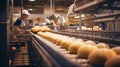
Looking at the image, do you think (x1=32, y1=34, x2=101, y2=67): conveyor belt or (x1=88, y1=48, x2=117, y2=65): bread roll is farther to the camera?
(x1=88, y1=48, x2=117, y2=65): bread roll

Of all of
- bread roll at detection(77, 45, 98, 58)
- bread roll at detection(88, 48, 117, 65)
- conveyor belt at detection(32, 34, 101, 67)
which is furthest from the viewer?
bread roll at detection(77, 45, 98, 58)

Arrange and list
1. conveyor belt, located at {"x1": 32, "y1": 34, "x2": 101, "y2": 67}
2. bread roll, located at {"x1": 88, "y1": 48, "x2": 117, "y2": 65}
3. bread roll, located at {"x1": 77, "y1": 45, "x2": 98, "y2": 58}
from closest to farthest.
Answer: conveyor belt, located at {"x1": 32, "y1": 34, "x2": 101, "y2": 67} → bread roll, located at {"x1": 88, "y1": 48, "x2": 117, "y2": 65} → bread roll, located at {"x1": 77, "y1": 45, "x2": 98, "y2": 58}

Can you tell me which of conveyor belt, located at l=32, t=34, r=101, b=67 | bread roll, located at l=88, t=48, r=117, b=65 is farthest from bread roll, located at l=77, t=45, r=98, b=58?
bread roll, located at l=88, t=48, r=117, b=65

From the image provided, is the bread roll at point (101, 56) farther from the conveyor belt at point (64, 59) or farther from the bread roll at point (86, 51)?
the bread roll at point (86, 51)

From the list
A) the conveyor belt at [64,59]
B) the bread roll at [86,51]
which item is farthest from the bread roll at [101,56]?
the bread roll at [86,51]

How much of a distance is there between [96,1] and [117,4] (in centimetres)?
176

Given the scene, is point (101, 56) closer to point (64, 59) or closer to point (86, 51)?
point (86, 51)

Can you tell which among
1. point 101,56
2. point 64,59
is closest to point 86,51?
point 101,56

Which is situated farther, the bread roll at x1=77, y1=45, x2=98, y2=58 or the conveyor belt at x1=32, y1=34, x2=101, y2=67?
the bread roll at x1=77, y1=45, x2=98, y2=58

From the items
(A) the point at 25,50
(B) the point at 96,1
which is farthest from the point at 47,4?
(B) the point at 96,1

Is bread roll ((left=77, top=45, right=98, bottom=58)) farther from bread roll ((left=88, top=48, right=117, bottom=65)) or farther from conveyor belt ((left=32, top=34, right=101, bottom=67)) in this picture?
bread roll ((left=88, top=48, right=117, bottom=65))

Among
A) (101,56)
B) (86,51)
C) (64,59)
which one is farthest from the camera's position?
(86,51)

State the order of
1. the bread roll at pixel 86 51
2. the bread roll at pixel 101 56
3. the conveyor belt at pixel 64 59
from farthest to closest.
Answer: the bread roll at pixel 86 51
the bread roll at pixel 101 56
the conveyor belt at pixel 64 59

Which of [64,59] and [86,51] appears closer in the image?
[64,59]
